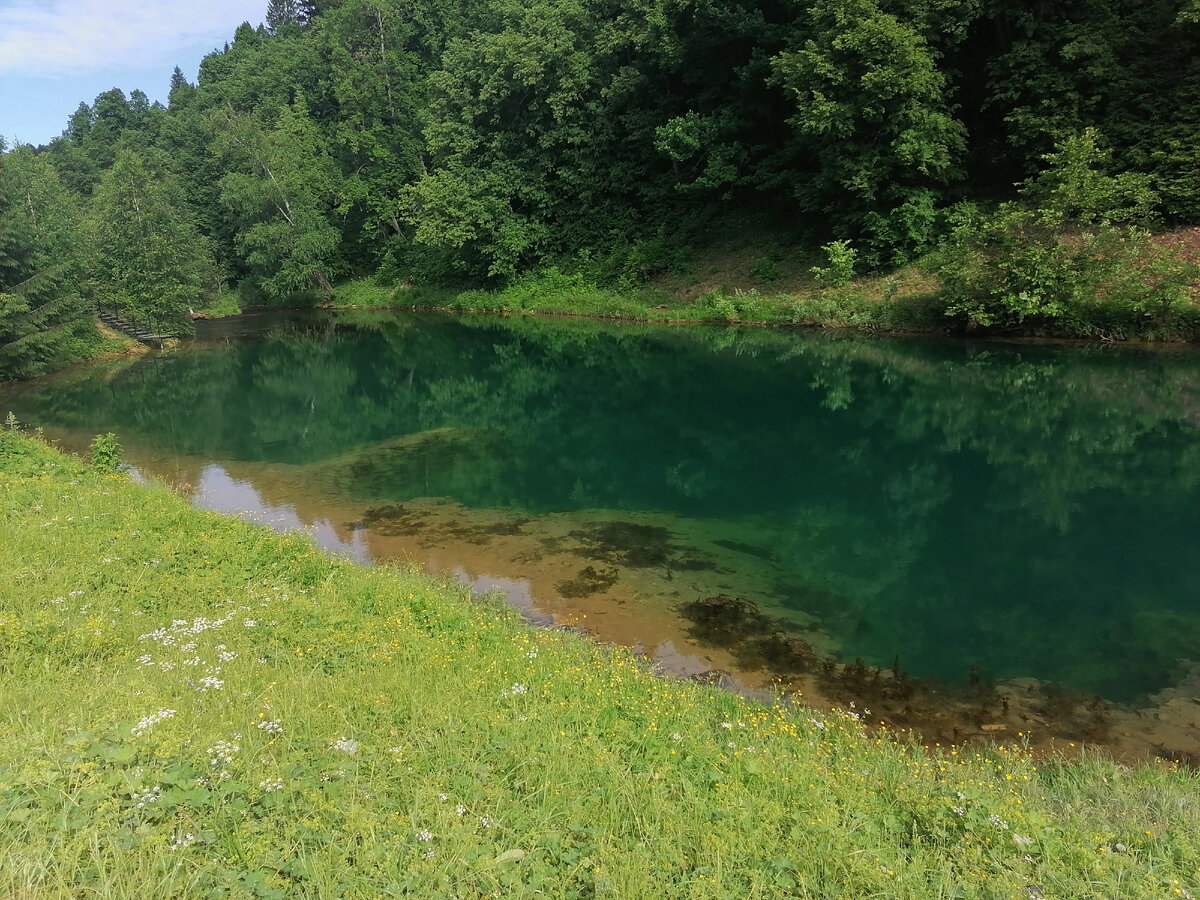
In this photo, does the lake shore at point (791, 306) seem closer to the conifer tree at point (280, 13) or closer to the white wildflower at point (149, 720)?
the white wildflower at point (149, 720)

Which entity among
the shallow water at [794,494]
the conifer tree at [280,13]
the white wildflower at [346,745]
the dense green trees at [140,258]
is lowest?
the shallow water at [794,494]

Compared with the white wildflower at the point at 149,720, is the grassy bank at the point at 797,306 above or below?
above

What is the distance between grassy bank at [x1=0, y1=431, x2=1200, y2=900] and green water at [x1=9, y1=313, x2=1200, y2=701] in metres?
3.68

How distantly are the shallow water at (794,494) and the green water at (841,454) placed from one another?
8 cm

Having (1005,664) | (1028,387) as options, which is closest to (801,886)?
(1005,664)

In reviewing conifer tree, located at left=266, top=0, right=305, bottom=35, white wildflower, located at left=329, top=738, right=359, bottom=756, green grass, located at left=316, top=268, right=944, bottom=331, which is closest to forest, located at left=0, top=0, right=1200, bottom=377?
green grass, located at left=316, top=268, right=944, bottom=331

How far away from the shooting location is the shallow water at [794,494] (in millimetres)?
8984

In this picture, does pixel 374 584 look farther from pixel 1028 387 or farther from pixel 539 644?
pixel 1028 387

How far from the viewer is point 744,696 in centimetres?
802

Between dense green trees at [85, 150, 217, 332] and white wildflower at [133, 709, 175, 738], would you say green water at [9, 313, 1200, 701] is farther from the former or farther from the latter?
dense green trees at [85, 150, 217, 332]

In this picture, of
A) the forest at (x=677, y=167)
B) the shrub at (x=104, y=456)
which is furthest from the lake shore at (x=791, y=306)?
the shrub at (x=104, y=456)

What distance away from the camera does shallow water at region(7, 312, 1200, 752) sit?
8.98 m

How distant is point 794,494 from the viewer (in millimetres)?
14820

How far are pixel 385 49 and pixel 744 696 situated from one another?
→ 243 ft
